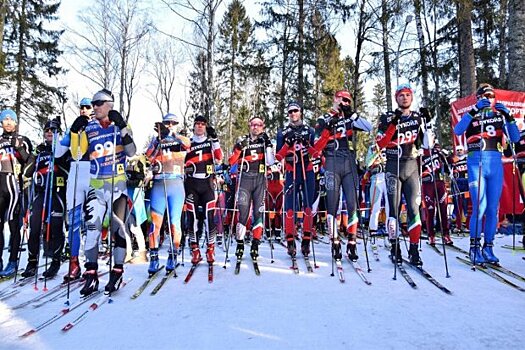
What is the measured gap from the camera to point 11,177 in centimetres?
599

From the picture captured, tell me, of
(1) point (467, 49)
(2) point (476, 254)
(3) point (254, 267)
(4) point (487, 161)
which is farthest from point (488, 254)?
(1) point (467, 49)

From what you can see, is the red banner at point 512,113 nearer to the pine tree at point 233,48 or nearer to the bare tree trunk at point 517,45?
the bare tree trunk at point 517,45

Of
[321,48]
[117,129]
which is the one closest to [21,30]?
[321,48]

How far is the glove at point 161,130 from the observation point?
5840 mm

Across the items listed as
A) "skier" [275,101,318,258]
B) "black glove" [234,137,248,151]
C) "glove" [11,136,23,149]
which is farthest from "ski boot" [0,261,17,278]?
"skier" [275,101,318,258]

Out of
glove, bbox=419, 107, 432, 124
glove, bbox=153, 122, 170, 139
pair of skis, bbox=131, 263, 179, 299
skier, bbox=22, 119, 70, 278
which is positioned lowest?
pair of skis, bbox=131, 263, 179, 299

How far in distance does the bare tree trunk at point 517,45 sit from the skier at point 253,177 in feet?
23.2

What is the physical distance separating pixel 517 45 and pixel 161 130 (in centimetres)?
877

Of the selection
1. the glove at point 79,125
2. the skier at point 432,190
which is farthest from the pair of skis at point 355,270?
the glove at point 79,125

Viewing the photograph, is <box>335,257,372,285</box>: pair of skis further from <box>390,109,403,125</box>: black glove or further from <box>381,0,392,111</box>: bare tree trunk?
<box>381,0,392,111</box>: bare tree trunk

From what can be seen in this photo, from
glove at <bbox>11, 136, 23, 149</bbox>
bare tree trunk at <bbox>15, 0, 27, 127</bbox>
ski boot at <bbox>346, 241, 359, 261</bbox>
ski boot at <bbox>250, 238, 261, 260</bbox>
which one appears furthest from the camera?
bare tree trunk at <bbox>15, 0, 27, 127</bbox>

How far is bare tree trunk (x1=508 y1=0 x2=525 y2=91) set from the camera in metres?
9.47

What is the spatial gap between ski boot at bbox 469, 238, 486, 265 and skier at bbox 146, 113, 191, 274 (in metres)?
4.28

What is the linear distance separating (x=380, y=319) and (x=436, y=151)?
624 centimetres
